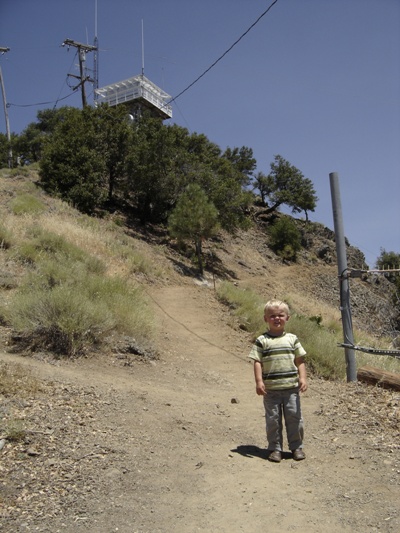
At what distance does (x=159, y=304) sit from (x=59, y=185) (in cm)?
1057

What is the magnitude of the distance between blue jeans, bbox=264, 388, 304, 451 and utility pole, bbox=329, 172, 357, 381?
1.94 m

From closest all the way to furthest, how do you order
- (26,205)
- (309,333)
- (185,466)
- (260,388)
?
(185,466)
(260,388)
(309,333)
(26,205)

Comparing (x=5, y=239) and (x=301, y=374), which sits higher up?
(x=5, y=239)

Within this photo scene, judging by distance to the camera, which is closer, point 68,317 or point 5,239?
point 68,317

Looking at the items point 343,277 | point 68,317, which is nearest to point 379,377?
point 343,277

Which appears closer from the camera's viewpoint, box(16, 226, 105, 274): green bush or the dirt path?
the dirt path

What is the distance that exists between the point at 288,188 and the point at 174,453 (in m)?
36.0

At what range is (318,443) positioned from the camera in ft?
15.0

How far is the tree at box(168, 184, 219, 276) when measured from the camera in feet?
62.7

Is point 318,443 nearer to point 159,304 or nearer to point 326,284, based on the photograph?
point 159,304

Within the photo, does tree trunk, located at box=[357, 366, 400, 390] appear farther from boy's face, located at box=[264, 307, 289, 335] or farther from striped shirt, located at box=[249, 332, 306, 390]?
boy's face, located at box=[264, 307, 289, 335]

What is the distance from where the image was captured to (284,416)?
4258mm

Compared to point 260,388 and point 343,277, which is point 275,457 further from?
point 343,277

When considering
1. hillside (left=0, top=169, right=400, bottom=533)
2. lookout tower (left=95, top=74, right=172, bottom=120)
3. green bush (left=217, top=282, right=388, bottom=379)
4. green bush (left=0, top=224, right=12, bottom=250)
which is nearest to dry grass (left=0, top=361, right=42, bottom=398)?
hillside (left=0, top=169, right=400, bottom=533)
